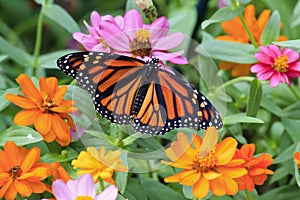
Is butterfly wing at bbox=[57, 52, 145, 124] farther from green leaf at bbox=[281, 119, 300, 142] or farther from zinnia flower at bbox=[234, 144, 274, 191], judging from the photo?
green leaf at bbox=[281, 119, 300, 142]

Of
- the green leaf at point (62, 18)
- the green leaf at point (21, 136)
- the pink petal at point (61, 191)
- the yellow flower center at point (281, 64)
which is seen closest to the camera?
the pink petal at point (61, 191)

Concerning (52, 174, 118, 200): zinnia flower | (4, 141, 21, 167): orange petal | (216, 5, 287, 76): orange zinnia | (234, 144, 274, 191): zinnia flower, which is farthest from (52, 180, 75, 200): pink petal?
(216, 5, 287, 76): orange zinnia

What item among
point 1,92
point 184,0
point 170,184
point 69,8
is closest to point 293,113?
point 170,184

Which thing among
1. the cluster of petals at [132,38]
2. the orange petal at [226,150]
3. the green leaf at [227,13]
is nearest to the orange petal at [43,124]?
the cluster of petals at [132,38]

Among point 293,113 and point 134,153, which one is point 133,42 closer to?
point 134,153

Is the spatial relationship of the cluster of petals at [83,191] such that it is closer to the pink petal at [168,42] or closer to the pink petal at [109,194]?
the pink petal at [109,194]

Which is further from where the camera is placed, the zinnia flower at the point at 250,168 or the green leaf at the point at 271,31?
the green leaf at the point at 271,31
